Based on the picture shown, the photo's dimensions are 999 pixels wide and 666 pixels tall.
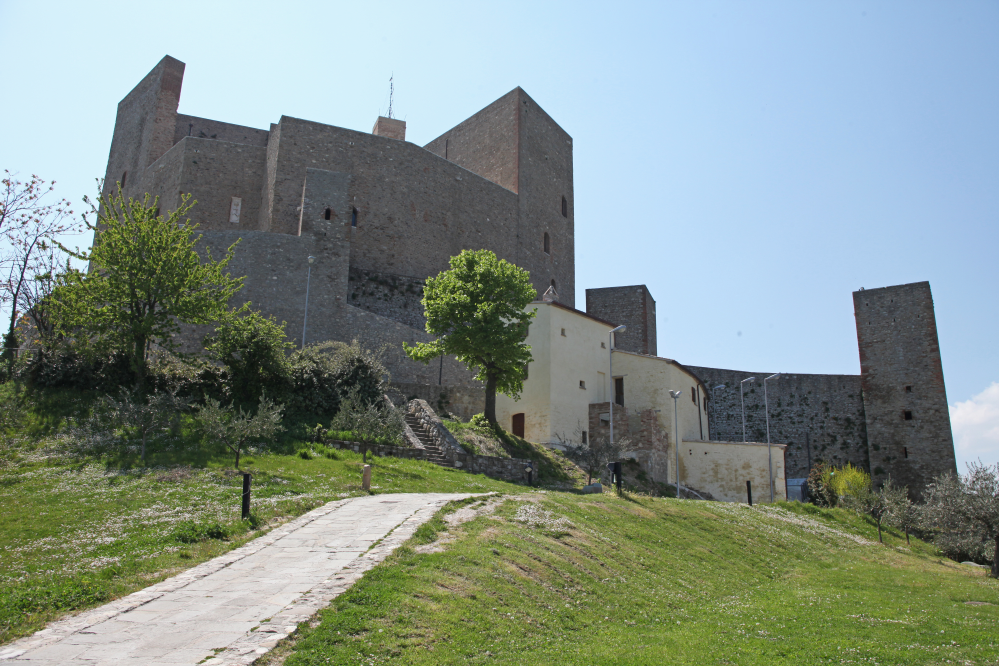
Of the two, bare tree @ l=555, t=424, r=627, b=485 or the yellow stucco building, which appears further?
the yellow stucco building

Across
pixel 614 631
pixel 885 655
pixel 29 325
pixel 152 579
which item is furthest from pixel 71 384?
pixel 885 655

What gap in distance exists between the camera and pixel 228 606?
7.22 meters

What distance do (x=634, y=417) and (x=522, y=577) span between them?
23079 millimetres

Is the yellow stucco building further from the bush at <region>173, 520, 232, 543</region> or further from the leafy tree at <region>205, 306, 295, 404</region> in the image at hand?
the bush at <region>173, 520, 232, 543</region>

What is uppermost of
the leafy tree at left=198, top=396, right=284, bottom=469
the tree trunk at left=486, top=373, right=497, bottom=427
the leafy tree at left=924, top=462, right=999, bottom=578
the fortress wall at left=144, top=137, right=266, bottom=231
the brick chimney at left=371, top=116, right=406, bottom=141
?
the brick chimney at left=371, top=116, right=406, bottom=141

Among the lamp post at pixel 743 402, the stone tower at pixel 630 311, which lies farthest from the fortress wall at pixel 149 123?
the lamp post at pixel 743 402

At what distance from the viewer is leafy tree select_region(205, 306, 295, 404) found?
20547 millimetres

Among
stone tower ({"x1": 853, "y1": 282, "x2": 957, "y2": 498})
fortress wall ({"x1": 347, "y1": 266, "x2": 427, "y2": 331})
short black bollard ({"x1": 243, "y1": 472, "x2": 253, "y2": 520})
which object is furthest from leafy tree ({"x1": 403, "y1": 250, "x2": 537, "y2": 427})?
stone tower ({"x1": 853, "y1": 282, "x2": 957, "y2": 498})

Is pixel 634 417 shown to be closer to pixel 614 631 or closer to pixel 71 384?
pixel 71 384

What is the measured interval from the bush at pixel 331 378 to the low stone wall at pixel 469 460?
181 cm

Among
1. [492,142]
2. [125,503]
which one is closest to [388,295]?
[492,142]

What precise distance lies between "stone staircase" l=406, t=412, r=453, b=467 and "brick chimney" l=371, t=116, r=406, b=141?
103ft

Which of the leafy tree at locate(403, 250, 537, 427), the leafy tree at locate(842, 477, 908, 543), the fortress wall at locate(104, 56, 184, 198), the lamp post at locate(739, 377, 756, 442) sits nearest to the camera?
the leafy tree at locate(403, 250, 537, 427)

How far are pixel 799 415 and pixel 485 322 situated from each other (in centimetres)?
2598
